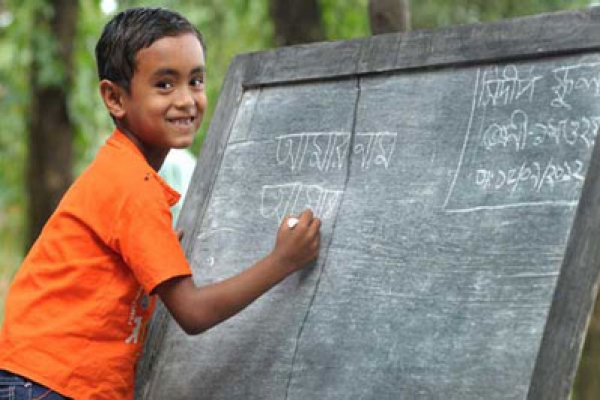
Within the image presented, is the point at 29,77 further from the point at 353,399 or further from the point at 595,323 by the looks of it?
the point at 353,399

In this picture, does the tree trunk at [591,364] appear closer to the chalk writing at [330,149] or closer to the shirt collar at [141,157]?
the chalk writing at [330,149]

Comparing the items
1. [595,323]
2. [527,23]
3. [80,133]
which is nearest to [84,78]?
[80,133]

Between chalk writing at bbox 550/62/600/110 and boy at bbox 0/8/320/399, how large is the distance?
0.75 metres

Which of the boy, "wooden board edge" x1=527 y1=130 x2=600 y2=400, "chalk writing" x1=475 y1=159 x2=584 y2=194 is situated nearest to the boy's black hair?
the boy

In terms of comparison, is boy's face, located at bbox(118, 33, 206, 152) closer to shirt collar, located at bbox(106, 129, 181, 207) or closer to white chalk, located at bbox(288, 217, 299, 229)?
shirt collar, located at bbox(106, 129, 181, 207)

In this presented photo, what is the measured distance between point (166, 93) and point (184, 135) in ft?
0.40

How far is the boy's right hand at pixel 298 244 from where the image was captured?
3.24 m

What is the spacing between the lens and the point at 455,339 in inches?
114

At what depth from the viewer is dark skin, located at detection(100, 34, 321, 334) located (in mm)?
3182

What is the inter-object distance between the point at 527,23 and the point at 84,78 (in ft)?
28.1

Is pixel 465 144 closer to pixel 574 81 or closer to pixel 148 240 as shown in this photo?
pixel 574 81

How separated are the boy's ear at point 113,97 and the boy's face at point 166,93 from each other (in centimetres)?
1

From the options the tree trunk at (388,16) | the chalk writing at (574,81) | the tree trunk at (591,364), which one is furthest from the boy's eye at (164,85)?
the tree trunk at (591,364)

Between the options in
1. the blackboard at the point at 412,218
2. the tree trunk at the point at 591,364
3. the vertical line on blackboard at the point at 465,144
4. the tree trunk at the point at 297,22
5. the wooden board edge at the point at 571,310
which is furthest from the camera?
the tree trunk at the point at 591,364
